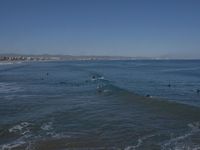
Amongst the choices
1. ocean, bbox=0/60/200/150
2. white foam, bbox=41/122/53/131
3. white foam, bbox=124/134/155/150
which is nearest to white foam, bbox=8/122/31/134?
ocean, bbox=0/60/200/150

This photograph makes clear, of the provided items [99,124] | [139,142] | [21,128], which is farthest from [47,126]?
[139,142]

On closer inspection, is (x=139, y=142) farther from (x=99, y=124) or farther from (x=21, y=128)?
(x=21, y=128)

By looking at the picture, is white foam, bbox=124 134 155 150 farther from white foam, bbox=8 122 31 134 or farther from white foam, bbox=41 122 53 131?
white foam, bbox=8 122 31 134

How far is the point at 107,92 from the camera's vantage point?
118 feet

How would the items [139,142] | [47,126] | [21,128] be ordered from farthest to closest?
[47,126] → [21,128] → [139,142]

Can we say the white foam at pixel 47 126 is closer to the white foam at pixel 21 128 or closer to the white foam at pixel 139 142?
the white foam at pixel 21 128

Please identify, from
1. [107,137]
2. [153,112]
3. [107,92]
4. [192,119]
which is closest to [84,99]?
[107,92]

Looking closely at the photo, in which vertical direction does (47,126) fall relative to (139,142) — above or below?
below

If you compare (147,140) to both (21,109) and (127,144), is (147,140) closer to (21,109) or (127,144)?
(127,144)

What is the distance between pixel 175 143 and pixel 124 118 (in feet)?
20.7

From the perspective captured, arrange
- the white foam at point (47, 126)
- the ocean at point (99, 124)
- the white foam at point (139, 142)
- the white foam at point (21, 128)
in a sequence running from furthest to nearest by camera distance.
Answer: the white foam at point (47, 126), the white foam at point (21, 128), the ocean at point (99, 124), the white foam at point (139, 142)

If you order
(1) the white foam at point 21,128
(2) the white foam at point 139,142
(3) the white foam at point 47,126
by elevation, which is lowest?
(1) the white foam at point 21,128

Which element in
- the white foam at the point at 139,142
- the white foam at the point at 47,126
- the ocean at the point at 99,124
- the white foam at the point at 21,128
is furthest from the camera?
the white foam at the point at 47,126

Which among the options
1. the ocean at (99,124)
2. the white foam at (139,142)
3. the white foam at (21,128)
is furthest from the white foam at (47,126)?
the white foam at (139,142)
